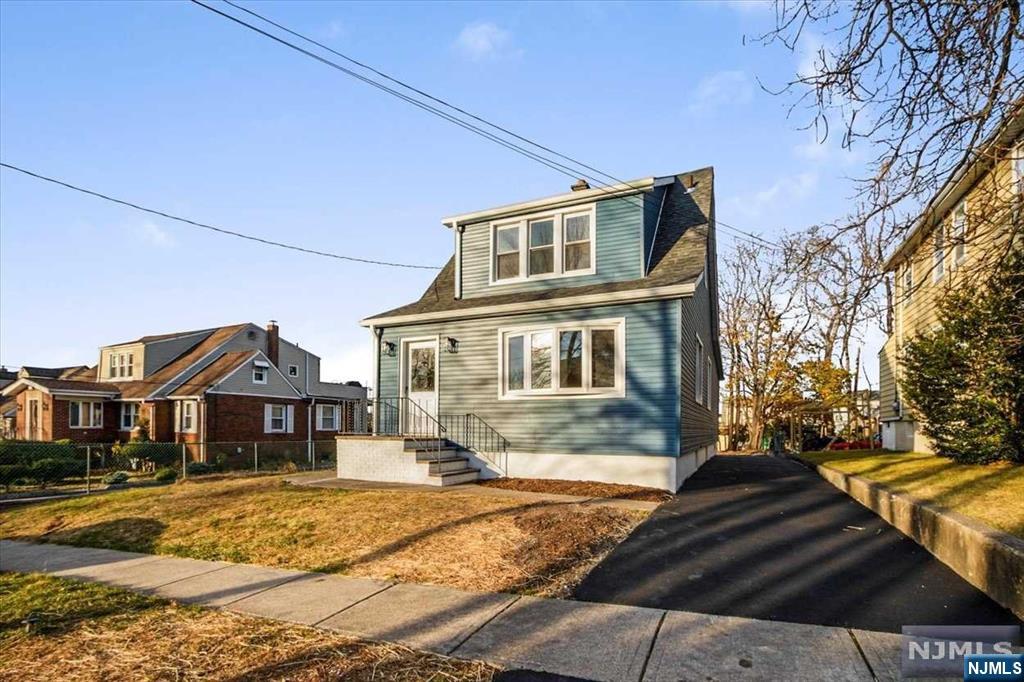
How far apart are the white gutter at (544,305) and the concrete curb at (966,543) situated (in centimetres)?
471

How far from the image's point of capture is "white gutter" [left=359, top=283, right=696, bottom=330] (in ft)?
35.8

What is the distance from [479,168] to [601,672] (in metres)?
12.0

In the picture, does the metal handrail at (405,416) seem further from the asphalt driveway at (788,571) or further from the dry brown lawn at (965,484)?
the dry brown lawn at (965,484)

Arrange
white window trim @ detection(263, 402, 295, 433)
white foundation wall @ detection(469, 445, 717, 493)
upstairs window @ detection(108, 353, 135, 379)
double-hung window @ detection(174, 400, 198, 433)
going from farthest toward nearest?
upstairs window @ detection(108, 353, 135, 379) < white window trim @ detection(263, 402, 295, 433) < double-hung window @ detection(174, 400, 198, 433) < white foundation wall @ detection(469, 445, 717, 493)

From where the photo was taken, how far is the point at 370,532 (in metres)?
7.58

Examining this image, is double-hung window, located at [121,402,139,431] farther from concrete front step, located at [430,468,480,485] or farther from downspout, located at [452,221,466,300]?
concrete front step, located at [430,468,480,485]

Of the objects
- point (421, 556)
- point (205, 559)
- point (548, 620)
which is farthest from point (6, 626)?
point (548, 620)

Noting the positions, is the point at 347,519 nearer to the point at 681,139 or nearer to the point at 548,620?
the point at 548,620

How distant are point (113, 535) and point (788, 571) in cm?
942

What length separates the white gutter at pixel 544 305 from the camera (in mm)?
10898

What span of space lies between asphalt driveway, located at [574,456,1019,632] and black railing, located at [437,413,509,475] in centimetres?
442

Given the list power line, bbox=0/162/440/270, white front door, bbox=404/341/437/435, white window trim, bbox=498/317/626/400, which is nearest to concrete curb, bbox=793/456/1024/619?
white window trim, bbox=498/317/626/400

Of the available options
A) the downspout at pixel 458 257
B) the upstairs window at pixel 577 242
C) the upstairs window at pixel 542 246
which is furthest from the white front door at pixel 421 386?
the upstairs window at pixel 577 242

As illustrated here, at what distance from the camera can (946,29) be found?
452cm
